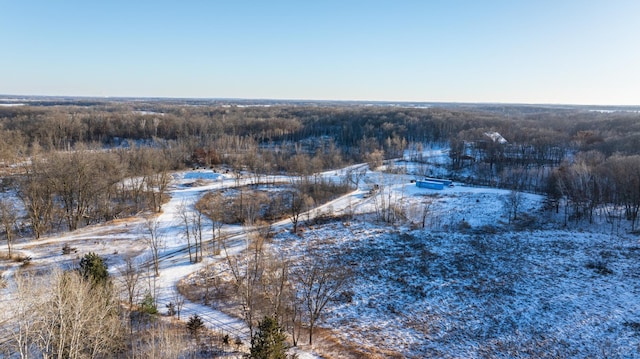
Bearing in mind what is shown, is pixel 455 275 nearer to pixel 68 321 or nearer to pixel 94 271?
pixel 94 271

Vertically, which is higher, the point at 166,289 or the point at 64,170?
the point at 64,170

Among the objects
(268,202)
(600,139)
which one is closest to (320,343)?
(268,202)

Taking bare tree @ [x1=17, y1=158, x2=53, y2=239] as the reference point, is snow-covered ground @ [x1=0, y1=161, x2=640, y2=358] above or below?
below

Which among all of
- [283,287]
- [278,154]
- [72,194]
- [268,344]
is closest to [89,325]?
[268,344]

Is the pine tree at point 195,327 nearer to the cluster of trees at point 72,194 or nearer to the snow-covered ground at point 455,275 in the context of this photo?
the snow-covered ground at point 455,275

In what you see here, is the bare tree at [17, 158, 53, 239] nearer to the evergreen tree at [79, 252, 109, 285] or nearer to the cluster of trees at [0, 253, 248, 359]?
the cluster of trees at [0, 253, 248, 359]

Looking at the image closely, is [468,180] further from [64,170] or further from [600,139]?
[64,170]

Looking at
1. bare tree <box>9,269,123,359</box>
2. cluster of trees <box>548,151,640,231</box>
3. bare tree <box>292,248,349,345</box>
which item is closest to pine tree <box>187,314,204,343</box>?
bare tree <box>9,269,123,359</box>

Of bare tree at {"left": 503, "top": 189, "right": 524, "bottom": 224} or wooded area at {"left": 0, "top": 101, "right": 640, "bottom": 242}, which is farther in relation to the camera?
bare tree at {"left": 503, "top": 189, "right": 524, "bottom": 224}
